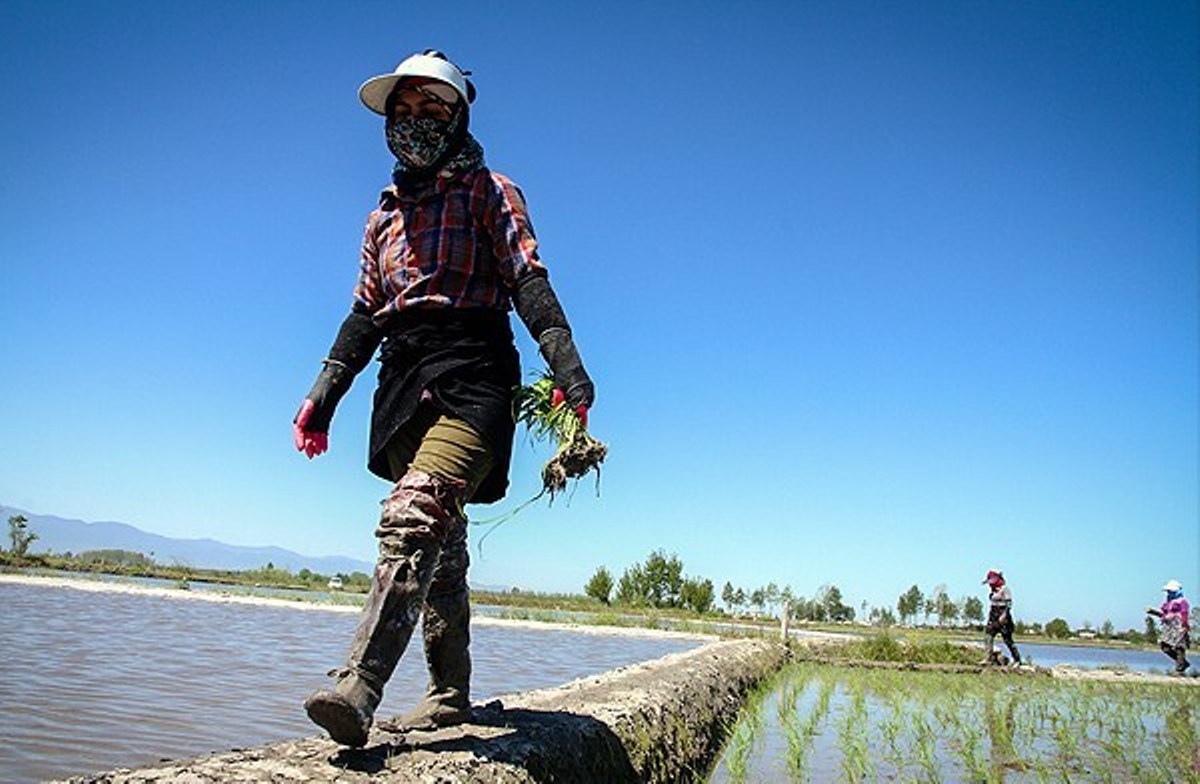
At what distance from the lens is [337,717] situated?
80.8 inches

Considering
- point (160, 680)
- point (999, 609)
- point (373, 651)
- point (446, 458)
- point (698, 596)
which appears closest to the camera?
point (373, 651)

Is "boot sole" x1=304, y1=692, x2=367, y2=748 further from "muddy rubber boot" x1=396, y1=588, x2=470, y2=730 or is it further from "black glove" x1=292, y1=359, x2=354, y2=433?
"black glove" x1=292, y1=359, x2=354, y2=433

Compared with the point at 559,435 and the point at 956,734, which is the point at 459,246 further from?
the point at 956,734

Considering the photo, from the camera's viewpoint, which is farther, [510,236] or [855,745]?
[855,745]

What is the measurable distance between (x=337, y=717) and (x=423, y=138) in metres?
1.73

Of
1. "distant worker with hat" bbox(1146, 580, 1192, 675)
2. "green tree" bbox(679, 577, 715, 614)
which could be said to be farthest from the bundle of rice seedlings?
"green tree" bbox(679, 577, 715, 614)

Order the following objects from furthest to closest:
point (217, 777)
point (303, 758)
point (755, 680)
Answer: point (755, 680) → point (303, 758) → point (217, 777)

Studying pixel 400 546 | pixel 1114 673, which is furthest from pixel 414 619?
pixel 1114 673

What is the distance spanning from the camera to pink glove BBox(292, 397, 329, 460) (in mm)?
2838

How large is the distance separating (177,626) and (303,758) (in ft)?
27.3

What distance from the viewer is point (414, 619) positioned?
2.32 metres

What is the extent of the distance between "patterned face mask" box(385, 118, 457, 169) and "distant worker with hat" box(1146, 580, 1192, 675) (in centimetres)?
1782

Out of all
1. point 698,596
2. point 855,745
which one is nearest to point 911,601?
point 698,596

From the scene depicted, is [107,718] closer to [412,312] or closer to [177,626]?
[412,312]
